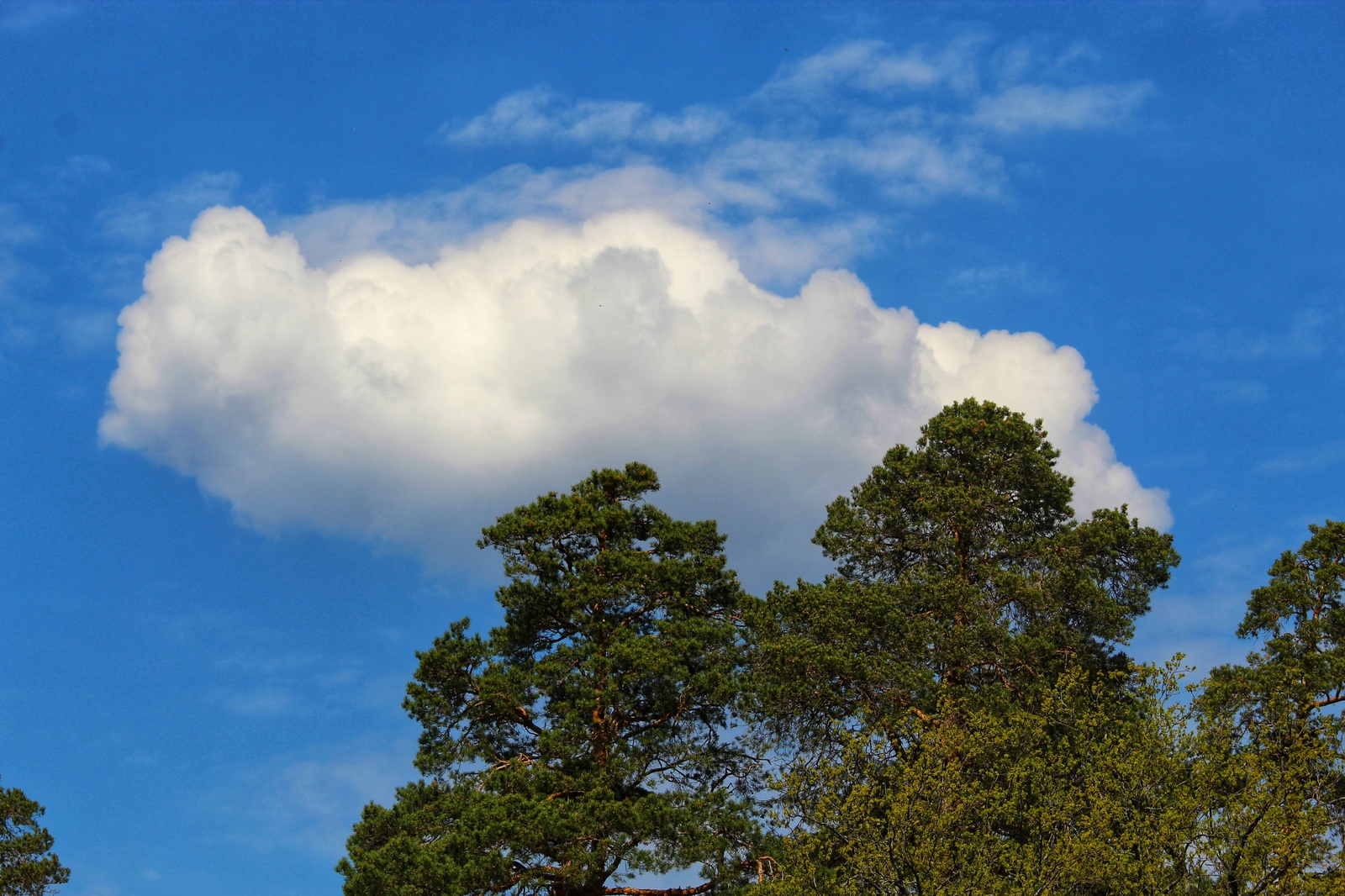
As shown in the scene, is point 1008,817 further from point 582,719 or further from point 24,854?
point 24,854

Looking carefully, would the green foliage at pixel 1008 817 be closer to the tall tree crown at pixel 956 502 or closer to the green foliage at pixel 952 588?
the green foliage at pixel 952 588

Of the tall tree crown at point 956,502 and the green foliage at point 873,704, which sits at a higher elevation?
the tall tree crown at point 956,502

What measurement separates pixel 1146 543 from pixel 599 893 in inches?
768

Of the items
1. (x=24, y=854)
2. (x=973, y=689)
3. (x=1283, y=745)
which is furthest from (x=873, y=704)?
(x=24, y=854)

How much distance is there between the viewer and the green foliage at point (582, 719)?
113 feet

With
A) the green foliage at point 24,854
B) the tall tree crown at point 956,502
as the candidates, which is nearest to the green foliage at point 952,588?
the tall tree crown at point 956,502

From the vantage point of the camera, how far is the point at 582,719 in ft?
123

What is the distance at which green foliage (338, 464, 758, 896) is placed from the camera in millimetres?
34344

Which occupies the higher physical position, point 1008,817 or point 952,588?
point 952,588

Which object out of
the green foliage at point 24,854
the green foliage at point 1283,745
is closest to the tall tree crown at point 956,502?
the green foliage at point 1283,745

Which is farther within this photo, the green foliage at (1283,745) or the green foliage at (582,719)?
the green foliage at (582,719)

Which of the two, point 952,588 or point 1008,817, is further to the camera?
point 952,588

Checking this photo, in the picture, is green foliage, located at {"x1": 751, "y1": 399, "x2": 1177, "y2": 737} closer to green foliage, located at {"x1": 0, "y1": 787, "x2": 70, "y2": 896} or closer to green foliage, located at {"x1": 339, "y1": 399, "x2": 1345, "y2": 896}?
green foliage, located at {"x1": 339, "y1": 399, "x2": 1345, "y2": 896}

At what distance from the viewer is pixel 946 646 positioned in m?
36.8
